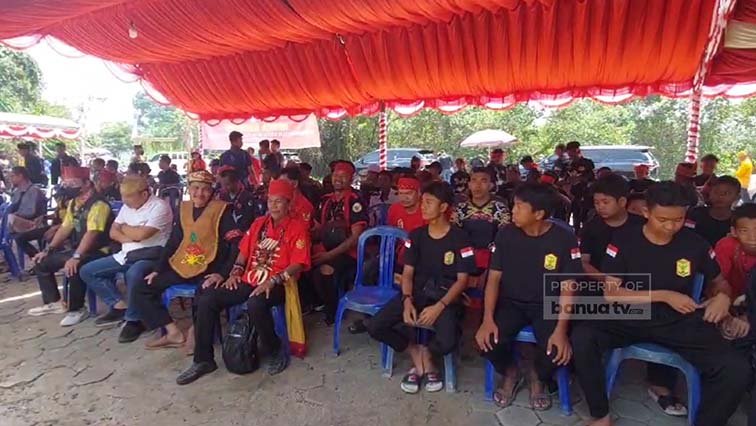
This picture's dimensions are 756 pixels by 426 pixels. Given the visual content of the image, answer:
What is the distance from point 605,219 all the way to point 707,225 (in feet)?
3.22

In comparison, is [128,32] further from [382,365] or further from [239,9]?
[382,365]

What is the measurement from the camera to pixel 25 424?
2.61 meters

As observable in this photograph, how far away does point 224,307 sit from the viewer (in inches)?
123

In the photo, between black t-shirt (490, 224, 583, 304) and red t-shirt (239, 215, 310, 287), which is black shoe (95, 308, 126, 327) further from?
black t-shirt (490, 224, 583, 304)

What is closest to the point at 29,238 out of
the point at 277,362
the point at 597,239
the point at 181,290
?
the point at 181,290

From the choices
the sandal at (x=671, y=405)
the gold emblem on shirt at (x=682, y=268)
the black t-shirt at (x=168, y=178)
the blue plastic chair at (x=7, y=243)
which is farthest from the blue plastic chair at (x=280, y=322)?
the black t-shirt at (x=168, y=178)

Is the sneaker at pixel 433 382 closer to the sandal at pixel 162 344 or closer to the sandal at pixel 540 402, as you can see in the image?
the sandal at pixel 540 402

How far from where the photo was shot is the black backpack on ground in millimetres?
3053

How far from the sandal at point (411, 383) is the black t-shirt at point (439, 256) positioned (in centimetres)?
51

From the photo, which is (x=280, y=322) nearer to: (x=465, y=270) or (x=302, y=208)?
(x=302, y=208)

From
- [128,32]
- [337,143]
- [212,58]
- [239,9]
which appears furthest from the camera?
[337,143]

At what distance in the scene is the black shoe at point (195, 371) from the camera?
9.78 feet

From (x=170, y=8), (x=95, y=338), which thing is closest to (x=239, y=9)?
(x=170, y=8)

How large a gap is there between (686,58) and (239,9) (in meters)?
5.18
